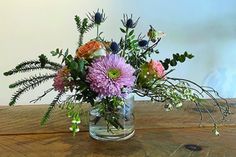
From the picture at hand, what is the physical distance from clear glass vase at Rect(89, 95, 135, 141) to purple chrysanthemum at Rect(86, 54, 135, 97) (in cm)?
12

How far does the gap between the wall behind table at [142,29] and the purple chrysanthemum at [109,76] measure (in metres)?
1.29

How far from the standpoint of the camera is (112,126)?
966 millimetres

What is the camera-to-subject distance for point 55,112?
1.30 m

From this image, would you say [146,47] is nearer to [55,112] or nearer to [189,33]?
[55,112]

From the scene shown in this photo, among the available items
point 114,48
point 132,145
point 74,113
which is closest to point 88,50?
point 114,48

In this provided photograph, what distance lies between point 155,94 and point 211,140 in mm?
232

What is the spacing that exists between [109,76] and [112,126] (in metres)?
0.20

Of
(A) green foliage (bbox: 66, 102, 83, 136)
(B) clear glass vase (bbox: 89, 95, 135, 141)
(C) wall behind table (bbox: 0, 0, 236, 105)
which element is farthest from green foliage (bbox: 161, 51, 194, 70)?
(C) wall behind table (bbox: 0, 0, 236, 105)

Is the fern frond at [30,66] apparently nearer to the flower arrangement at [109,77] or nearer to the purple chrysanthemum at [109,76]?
the flower arrangement at [109,77]

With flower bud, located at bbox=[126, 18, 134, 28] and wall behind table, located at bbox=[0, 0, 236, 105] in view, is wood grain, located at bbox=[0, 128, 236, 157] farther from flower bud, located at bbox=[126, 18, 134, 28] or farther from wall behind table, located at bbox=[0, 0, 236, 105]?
wall behind table, located at bbox=[0, 0, 236, 105]

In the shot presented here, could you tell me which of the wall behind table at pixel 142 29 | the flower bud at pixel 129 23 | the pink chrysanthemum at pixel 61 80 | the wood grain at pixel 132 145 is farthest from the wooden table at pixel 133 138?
the wall behind table at pixel 142 29

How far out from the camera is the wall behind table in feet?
6.84

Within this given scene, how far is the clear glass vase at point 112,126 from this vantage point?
3.18ft

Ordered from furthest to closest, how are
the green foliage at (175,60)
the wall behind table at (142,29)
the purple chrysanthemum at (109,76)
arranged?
the wall behind table at (142,29)
the green foliage at (175,60)
the purple chrysanthemum at (109,76)
